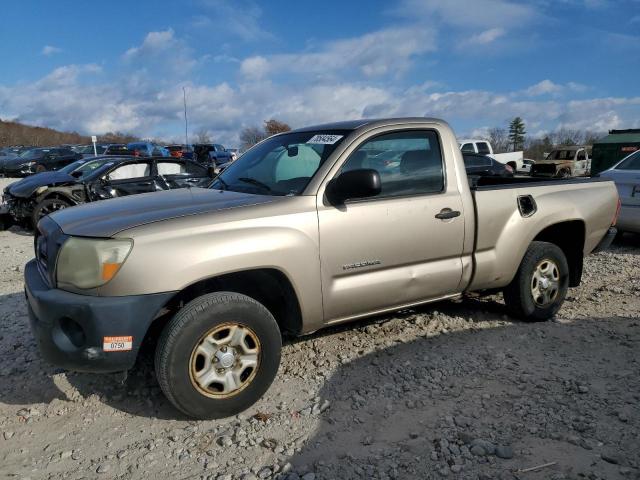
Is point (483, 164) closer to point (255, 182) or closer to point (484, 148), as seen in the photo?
point (484, 148)

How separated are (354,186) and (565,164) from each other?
80.6 ft

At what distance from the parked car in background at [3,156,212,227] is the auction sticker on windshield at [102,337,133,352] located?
22.1 feet

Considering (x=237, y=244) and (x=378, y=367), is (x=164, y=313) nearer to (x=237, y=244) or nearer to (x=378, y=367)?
(x=237, y=244)

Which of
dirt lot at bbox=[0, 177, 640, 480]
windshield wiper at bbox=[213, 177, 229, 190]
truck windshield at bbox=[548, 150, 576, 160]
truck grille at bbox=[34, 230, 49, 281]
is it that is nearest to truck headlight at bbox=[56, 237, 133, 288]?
truck grille at bbox=[34, 230, 49, 281]

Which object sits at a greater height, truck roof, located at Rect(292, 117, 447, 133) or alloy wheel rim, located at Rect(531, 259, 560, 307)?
truck roof, located at Rect(292, 117, 447, 133)

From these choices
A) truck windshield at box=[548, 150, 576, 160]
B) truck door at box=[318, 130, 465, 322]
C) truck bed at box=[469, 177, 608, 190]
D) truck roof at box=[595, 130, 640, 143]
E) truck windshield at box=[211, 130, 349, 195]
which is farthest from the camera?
truck windshield at box=[548, 150, 576, 160]

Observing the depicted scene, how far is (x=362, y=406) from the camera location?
10.4 feet

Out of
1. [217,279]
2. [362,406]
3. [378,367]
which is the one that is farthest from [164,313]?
[378,367]

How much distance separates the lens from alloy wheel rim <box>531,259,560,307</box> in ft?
14.7

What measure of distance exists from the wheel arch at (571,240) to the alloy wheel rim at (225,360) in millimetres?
2918

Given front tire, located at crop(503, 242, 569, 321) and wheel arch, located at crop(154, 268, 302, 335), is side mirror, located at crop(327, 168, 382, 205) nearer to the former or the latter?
wheel arch, located at crop(154, 268, 302, 335)

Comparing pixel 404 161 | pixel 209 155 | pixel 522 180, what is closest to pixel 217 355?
pixel 404 161

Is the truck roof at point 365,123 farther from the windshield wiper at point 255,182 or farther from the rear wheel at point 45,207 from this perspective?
the rear wheel at point 45,207

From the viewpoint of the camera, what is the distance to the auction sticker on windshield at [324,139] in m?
3.63
